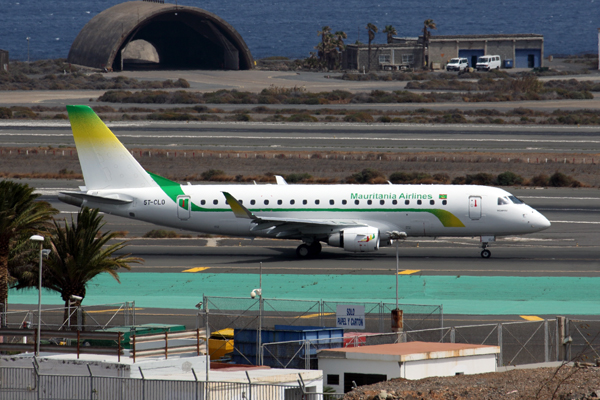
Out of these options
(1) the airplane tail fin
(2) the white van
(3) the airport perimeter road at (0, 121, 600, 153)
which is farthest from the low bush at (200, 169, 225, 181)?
(2) the white van

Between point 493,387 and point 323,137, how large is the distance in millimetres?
78993

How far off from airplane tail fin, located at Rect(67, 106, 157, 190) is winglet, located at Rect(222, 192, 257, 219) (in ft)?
17.7

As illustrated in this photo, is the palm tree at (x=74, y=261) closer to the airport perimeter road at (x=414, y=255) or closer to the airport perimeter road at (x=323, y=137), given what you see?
the airport perimeter road at (x=414, y=255)

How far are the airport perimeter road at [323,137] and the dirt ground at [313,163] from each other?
3822 mm

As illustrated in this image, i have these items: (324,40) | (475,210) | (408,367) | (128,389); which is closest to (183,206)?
(475,210)

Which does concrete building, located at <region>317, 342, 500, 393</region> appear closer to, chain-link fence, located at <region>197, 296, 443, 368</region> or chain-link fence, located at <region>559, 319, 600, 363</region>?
chain-link fence, located at <region>197, 296, 443, 368</region>

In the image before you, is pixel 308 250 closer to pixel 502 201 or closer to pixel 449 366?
pixel 502 201

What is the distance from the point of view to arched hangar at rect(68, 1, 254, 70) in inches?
6693

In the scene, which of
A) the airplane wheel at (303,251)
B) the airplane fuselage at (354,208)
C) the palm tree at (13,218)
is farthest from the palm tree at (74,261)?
the airplane wheel at (303,251)

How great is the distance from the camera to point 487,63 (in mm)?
175625

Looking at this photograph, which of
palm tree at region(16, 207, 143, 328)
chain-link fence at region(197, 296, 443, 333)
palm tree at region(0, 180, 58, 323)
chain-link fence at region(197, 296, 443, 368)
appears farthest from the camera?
palm tree at region(16, 207, 143, 328)

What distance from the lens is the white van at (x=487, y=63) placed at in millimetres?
175375

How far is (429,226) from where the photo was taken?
151 ft

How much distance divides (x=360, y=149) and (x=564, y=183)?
24.7 m
